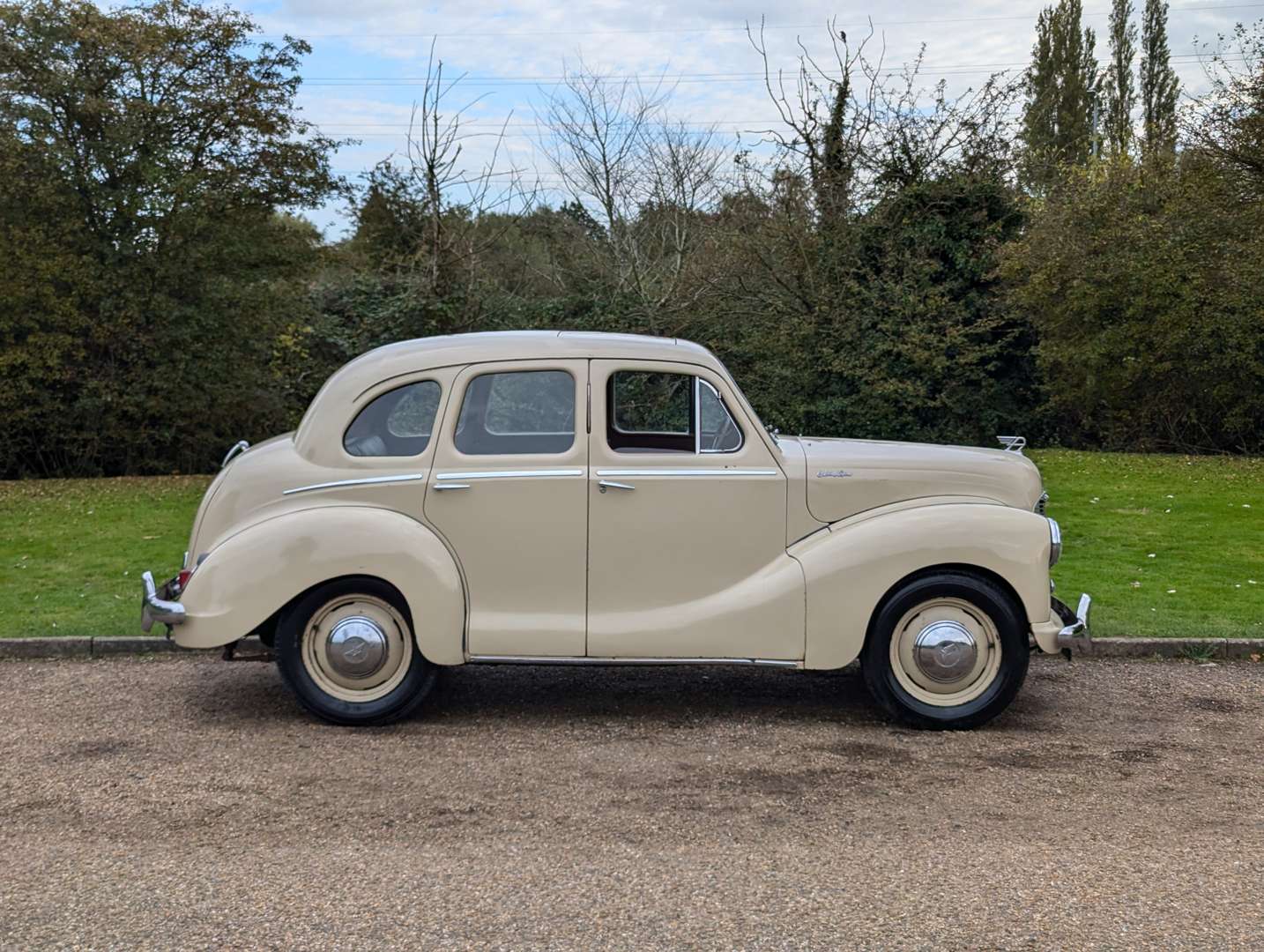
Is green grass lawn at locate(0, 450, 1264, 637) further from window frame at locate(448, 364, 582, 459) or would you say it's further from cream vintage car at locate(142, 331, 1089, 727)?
window frame at locate(448, 364, 582, 459)

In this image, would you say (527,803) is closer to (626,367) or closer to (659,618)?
(659,618)

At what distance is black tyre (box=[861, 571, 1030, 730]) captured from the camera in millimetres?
6031

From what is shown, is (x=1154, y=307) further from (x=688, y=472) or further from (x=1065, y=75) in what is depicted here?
(x=1065, y=75)

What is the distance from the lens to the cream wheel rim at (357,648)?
611cm

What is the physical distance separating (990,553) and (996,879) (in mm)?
2129

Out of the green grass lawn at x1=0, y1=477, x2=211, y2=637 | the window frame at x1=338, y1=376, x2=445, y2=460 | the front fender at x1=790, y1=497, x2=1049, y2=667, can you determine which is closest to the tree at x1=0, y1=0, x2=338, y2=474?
the green grass lawn at x1=0, y1=477, x2=211, y2=637

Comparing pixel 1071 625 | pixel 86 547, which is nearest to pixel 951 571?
pixel 1071 625

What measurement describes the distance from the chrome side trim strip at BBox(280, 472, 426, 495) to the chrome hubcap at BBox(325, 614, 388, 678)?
677 mm

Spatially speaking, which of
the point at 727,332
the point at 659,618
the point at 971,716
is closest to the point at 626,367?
the point at 659,618

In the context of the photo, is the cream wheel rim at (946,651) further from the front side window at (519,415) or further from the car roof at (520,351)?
the front side window at (519,415)

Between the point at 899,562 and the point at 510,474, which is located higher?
the point at 510,474

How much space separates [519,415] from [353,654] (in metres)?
1.48

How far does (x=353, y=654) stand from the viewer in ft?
20.0

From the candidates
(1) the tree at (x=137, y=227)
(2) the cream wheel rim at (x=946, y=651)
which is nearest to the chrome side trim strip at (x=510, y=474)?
(2) the cream wheel rim at (x=946, y=651)
